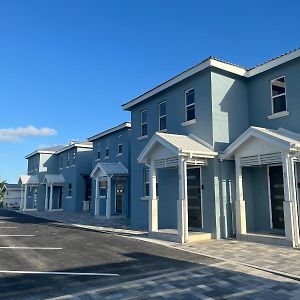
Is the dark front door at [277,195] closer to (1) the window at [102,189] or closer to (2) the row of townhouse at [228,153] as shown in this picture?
(2) the row of townhouse at [228,153]

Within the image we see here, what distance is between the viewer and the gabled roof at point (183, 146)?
39.8 ft

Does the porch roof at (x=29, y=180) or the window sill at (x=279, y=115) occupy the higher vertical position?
the window sill at (x=279, y=115)

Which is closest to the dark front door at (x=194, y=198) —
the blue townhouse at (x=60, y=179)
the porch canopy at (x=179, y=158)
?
the porch canopy at (x=179, y=158)

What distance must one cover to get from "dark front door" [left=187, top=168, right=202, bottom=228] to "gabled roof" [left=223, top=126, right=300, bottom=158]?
5.93 ft

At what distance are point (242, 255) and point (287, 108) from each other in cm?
630

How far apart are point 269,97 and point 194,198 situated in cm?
531

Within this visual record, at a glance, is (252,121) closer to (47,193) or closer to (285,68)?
(285,68)

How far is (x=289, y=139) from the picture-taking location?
1095 cm

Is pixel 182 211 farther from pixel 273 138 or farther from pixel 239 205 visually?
pixel 273 138

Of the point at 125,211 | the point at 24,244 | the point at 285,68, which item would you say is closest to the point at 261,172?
the point at 285,68

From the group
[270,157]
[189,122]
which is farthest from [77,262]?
[189,122]

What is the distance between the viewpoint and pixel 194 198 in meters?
13.9

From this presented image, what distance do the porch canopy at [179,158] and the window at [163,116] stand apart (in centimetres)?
239

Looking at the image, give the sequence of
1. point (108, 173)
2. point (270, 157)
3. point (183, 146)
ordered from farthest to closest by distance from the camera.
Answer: point (108, 173) → point (183, 146) → point (270, 157)
